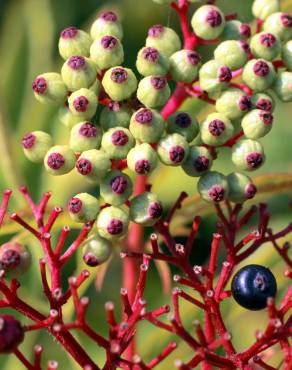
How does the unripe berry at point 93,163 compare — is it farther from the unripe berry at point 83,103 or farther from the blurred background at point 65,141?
the blurred background at point 65,141

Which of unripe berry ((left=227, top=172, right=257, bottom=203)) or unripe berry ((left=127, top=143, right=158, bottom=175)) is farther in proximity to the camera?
unripe berry ((left=227, top=172, right=257, bottom=203))

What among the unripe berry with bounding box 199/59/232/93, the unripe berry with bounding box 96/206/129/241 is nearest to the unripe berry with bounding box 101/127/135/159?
the unripe berry with bounding box 96/206/129/241

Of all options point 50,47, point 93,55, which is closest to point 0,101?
point 50,47

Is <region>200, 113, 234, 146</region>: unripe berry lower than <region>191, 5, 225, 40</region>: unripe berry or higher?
lower

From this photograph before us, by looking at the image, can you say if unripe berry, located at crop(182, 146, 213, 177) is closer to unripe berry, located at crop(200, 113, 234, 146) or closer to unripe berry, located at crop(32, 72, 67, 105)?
unripe berry, located at crop(200, 113, 234, 146)

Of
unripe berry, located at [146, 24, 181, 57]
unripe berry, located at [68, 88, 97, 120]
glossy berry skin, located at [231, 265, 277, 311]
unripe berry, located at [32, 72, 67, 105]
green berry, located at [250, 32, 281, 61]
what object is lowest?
glossy berry skin, located at [231, 265, 277, 311]

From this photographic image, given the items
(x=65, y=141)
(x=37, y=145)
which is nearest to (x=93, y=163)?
(x=37, y=145)

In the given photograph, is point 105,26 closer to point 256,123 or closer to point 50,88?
point 50,88
